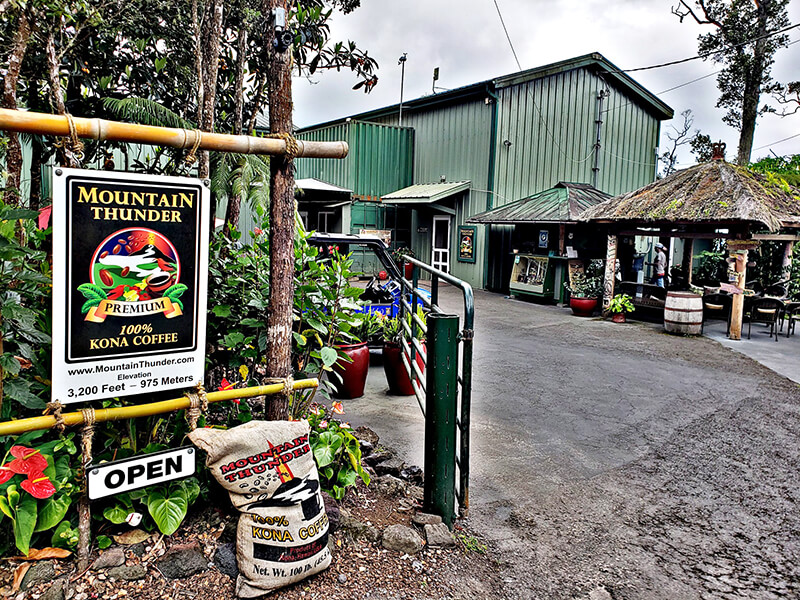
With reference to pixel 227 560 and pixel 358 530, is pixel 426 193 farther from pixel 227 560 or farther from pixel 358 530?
pixel 227 560

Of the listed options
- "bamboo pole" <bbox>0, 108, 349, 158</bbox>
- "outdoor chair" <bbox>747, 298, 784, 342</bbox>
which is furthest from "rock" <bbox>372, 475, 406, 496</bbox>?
"outdoor chair" <bbox>747, 298, 784, 342</bbox>

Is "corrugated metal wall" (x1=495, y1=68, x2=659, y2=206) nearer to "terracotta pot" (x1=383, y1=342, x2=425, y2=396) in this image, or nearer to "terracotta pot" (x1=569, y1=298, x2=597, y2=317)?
"terracotta pot" (x1=569, y1=298, x2=597, y2=317)

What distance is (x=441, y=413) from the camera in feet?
10.6

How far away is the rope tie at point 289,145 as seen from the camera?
2803mm

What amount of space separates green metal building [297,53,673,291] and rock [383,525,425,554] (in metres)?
14.5

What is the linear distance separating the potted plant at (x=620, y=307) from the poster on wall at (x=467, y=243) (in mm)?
6069

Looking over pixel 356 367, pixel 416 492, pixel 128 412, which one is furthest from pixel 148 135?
pixel 356 367

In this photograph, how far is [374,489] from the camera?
3621mm

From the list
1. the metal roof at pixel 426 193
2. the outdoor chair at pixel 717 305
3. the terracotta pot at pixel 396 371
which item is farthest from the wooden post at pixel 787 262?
the terracotta pot at pixel 396 371

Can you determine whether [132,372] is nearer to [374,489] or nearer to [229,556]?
[229,556]

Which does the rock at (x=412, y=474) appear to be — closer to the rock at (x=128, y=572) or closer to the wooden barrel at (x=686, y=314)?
the rock at (x=128, y=572)

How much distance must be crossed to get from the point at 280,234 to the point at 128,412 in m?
1.11

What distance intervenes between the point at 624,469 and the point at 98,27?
6.74 meters

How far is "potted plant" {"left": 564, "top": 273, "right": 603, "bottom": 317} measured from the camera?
1297cm
